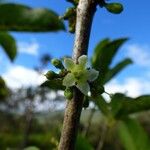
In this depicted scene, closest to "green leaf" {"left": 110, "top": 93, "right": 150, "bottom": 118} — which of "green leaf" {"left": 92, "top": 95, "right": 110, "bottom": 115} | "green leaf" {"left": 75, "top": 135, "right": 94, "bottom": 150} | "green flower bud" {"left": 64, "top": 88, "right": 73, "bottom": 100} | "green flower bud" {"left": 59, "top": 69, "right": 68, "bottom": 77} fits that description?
"green leaf" {"left": 92, "top": 95, "right": 110, "bottom": 115}

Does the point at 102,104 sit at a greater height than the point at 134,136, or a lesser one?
greater

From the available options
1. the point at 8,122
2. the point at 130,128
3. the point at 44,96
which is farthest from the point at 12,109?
the point at 130,128

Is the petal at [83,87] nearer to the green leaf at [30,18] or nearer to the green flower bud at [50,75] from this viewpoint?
the green flower bud at [50,75]

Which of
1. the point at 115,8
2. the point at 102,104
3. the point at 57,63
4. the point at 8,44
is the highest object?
the point at 102,104

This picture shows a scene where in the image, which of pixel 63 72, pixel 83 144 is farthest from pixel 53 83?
pixel 83 144

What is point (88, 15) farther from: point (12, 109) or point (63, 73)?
point (12, 109)

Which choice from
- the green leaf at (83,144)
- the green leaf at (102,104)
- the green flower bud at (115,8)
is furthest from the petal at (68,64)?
the green leaf at (102,104)

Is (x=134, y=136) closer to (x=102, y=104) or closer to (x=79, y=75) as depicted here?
(x=102, y=104)
